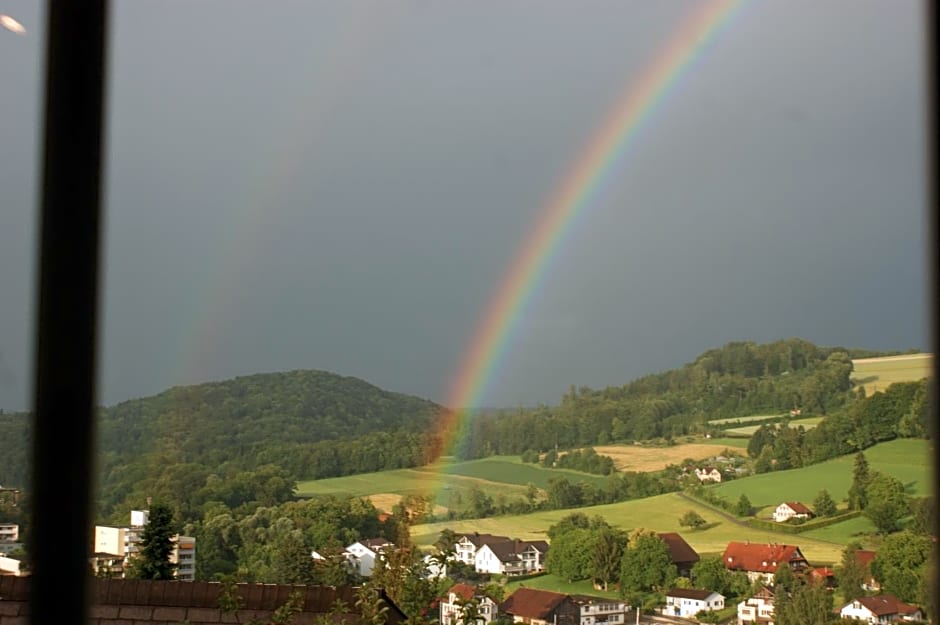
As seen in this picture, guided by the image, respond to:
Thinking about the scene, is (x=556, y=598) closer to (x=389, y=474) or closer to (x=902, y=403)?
(x=389, y=474)

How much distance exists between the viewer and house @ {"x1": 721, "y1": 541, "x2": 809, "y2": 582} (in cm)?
585

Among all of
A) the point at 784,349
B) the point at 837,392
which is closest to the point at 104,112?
the point at 837,392

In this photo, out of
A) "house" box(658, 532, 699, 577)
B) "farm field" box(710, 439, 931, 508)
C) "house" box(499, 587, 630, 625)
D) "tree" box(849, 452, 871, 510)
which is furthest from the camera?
"tree" box(849, 452, 871, 510)

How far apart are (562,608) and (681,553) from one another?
175 centimetres

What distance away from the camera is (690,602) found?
5355 mm

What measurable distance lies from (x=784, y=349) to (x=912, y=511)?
406cm

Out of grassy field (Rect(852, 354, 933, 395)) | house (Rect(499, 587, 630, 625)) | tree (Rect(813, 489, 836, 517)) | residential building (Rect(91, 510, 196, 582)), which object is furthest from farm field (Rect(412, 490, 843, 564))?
residential building (Rect(91, 510, 196, 582))

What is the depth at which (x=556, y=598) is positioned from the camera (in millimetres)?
4828

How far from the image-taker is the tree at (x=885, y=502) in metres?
7.06

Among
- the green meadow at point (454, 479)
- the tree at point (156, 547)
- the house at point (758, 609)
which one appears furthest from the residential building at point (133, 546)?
the house at point (758, 609)

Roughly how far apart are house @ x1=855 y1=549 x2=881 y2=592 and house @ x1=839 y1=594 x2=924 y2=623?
0.24 metres

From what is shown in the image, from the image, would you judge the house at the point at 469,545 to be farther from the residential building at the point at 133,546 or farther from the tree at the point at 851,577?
the tree at the point at 851,577

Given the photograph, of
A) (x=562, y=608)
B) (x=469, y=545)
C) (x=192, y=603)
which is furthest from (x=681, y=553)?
(x=192, y=603)

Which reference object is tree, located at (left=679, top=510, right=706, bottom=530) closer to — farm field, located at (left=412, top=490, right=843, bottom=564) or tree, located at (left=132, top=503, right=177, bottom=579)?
farm field, located at (left=412, top=490, right=843, bottom=564)
